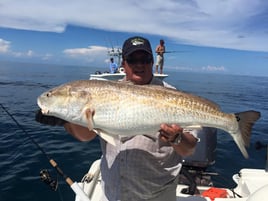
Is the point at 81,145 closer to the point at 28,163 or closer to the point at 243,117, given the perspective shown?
the point at 28,163

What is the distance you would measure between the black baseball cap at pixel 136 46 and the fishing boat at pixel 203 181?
2421 millimetres

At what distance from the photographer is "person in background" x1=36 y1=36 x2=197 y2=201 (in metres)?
3.22

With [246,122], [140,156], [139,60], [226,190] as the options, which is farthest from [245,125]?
[226,190]

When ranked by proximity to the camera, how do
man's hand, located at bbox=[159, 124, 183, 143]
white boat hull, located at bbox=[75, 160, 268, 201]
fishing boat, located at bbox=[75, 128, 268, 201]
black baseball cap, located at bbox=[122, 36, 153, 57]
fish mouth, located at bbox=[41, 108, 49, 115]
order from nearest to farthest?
man's hand, located at bbox=[159, 124, 183, 143], fish mouth, located at bbox=[41, 108, 49, 115], black baseball cap, located at bbox=[122, 36, 153, 57], white boat hull, located at bbox=[75, 160, 268, 201], fishing boat, located at bbox=[75, 128, 268, 201]

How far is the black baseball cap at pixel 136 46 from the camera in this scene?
3387mm

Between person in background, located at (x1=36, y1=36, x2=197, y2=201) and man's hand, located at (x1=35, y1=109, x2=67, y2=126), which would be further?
man's hand, located at (x1=35, y1=109, x2=67, y2=126)

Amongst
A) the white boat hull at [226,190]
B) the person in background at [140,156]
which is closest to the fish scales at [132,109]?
the person in background at [140,156]

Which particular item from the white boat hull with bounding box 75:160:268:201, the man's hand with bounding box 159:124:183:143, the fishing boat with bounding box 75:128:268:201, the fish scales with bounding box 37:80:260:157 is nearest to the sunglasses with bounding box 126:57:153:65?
the fish scales with bounding box 37:80:260:157

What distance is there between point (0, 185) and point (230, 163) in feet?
21.4

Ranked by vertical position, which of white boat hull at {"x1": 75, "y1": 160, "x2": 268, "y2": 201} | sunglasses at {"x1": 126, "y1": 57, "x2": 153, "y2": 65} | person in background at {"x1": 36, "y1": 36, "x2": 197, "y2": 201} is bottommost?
white boat hull at {"x1": 75, "y1": 160, "x2": 268, "y2": 201}

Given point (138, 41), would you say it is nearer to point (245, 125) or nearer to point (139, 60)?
point (139, 60)

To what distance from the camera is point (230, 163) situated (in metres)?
9.70

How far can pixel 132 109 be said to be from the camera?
9.96ft

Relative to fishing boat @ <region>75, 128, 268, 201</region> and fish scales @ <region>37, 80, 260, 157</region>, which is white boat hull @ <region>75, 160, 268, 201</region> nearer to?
fishing boat @ <region>75, 128, 268, 201</region>
